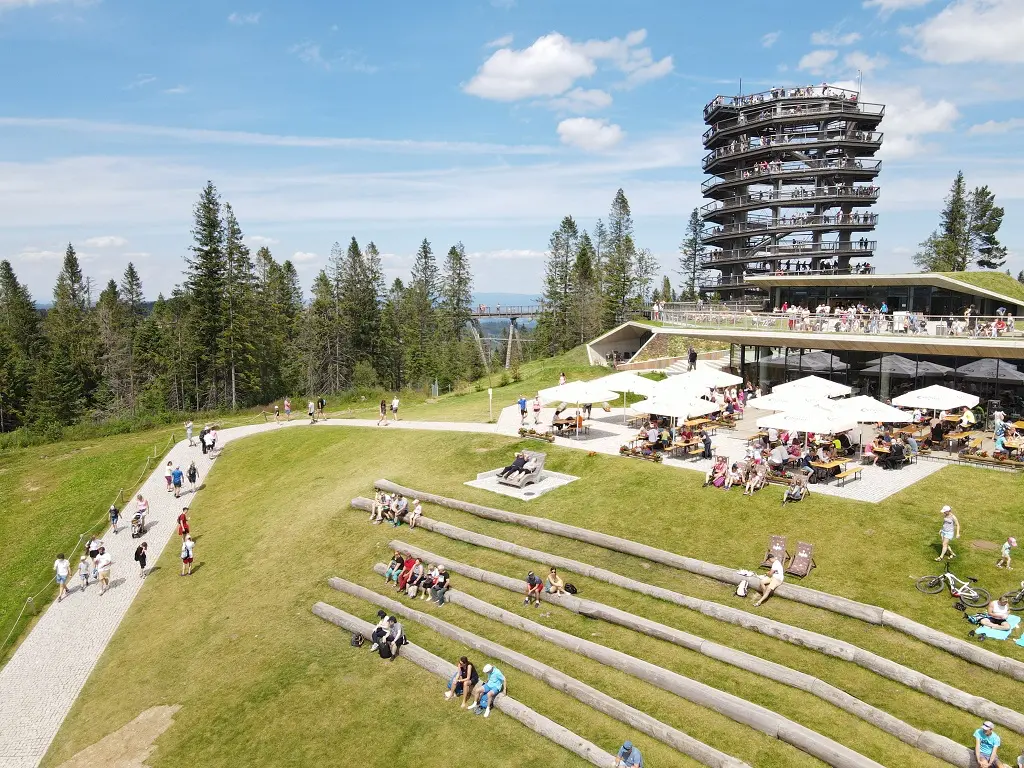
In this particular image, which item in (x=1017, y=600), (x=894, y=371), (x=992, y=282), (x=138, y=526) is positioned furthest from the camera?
(x=992, y=282)

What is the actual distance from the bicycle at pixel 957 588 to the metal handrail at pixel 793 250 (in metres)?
41.1

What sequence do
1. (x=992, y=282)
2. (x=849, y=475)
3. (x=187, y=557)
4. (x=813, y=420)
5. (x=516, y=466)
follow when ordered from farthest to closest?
(x=992, y=282)
(x=516, y=466)
(x=187, y=557)
(x=849, y=475)
(x=813, y=420)

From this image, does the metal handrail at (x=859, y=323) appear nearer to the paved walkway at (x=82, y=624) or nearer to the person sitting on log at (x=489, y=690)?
the paved walkway at (x=82, y=624)

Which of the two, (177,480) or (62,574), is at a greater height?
(177,480)

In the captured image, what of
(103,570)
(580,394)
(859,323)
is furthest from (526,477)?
(859,323)

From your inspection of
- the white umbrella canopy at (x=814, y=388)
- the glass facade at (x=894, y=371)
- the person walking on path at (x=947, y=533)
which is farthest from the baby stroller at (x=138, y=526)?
the glass facade at (x=894, y=371)

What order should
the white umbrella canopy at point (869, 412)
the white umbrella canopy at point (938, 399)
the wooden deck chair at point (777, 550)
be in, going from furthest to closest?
Answer: 1. the white umbrella canopy at point (938, 399)
2. the white umbrella canopy at point (869, 412)
3. the wooden deck chair at point (777, 550)

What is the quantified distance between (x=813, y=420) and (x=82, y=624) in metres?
23.2

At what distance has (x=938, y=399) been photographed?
73.1 ft

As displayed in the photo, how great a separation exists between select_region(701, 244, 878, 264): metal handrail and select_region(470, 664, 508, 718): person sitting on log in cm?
4722

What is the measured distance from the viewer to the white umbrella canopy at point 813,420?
19.5m

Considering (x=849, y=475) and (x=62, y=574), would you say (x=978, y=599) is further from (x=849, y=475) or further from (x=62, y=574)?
(x=62, y=574)

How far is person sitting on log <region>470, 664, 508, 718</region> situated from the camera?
12.3 m

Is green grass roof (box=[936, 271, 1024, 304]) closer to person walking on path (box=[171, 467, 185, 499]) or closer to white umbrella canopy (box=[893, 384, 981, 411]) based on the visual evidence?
white umbrella canopy (box=[893, 384, 981, 411])
